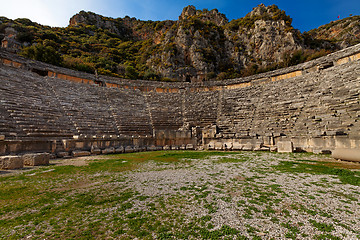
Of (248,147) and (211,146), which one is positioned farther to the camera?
(211,146)

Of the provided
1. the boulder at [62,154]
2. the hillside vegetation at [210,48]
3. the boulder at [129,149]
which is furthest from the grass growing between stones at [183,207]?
the hillside vegetation at [210,48]

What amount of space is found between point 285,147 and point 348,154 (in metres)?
3.76

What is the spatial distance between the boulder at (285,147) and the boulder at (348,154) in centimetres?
303

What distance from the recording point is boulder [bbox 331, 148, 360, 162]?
294 inches

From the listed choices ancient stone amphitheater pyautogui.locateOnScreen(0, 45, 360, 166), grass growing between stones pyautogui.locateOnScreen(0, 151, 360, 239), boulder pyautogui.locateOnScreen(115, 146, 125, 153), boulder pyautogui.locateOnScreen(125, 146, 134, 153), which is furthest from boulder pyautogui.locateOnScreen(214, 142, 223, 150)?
grass growing between stones pyautogui.locateOnScreen(0, 151, 360, 239)

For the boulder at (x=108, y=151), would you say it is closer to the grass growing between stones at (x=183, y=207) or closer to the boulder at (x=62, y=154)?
the boulder at (x=62, y=154)

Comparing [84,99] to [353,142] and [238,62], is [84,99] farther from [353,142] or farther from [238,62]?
[238,62]

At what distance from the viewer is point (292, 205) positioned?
136 inches

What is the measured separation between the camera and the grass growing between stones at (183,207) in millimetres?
2561

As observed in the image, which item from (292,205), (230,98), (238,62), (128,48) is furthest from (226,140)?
(128,48)

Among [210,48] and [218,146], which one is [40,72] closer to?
[218,146]

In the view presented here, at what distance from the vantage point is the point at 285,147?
37.4 ft

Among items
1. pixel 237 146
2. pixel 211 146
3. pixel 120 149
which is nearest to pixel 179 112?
pixel 211 146

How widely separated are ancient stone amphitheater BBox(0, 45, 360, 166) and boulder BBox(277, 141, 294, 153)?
0.19 ft
